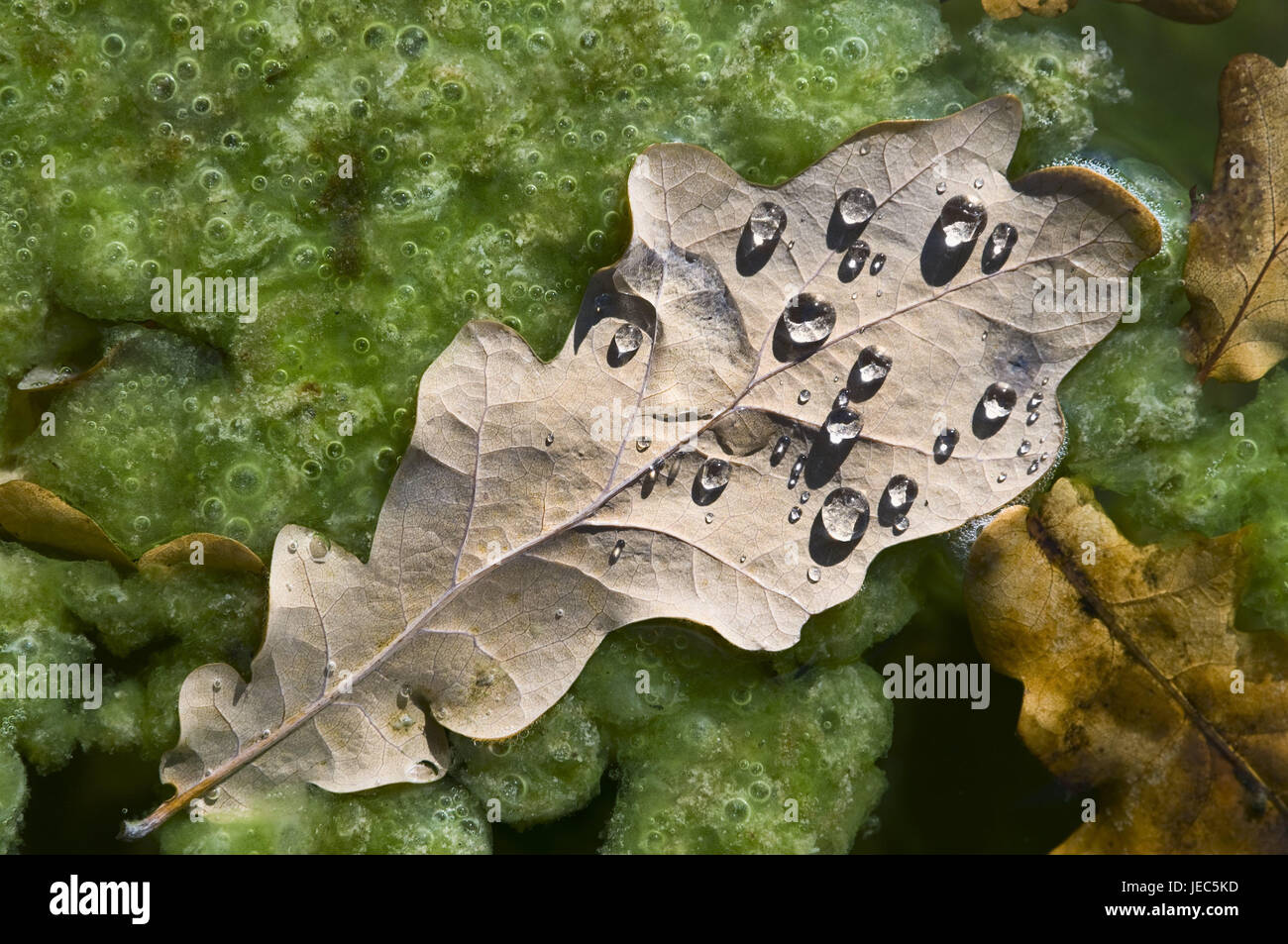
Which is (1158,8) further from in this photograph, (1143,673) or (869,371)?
(1143,673)

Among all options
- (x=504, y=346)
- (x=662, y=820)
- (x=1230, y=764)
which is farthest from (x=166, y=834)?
(x=1230, y=764)

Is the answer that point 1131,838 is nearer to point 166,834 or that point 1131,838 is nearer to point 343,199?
point 166,834

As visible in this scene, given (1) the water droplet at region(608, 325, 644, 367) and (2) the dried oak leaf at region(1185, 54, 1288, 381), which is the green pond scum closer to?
(2) the dried oak leaf at region(1185, 54, 1288, 381)

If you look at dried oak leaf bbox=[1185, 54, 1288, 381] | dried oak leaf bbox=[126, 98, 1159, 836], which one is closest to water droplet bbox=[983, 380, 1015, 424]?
dried oak leaf bbox=[126, 98, 1159, 836]

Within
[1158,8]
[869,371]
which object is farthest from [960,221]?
[1158,8]

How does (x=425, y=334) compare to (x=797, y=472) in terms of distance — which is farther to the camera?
(x=425, y=334)

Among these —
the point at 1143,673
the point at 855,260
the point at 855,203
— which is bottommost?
the point at 1143,673
